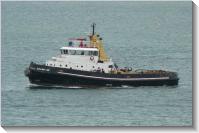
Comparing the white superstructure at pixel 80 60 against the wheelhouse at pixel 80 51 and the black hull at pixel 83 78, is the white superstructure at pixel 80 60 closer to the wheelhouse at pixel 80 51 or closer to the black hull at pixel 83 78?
the wheelhouse at pixel 80 51

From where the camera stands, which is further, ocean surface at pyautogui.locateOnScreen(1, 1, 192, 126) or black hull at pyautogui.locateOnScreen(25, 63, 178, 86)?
black hull at pyautogui.locateOnScreen(25, 63, 178, 86)

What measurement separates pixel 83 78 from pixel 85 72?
0.67 ft

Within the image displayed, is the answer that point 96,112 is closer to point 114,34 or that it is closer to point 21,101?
point 21,101

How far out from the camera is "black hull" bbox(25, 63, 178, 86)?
34.1m

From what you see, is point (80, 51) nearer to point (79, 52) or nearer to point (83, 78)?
point (79, 52)

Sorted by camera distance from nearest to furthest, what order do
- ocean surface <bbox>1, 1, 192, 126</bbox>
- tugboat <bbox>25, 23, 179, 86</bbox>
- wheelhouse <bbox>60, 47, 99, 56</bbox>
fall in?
ocean surface <bbox>1, 1, 192, 126</bbox> < wheelhouse <bbox>60, 47, 99, 56</bbox> < tugboat <bbox>25, 23, 179, 86</bbox>

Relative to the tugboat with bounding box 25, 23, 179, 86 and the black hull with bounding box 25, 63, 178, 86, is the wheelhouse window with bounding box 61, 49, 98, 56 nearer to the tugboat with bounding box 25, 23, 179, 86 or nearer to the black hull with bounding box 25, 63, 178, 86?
the tugboat with bounding box 25, 23, 179, 86

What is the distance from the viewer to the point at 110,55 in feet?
125

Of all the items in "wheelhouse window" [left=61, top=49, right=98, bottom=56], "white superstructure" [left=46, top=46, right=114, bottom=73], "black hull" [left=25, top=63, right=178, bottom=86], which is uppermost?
"wheelhouse window" [left=61, top=49, right=98, bottom=56]

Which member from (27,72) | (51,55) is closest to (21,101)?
(27,72)

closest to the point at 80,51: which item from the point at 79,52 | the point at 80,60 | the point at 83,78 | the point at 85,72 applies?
the point at 79,52

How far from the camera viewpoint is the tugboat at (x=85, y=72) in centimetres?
3406

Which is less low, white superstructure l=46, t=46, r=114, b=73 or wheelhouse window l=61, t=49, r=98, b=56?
wheelhouse window l=61, t=49, r=98, b=56

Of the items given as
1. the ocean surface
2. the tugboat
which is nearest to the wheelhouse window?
the tugboat
